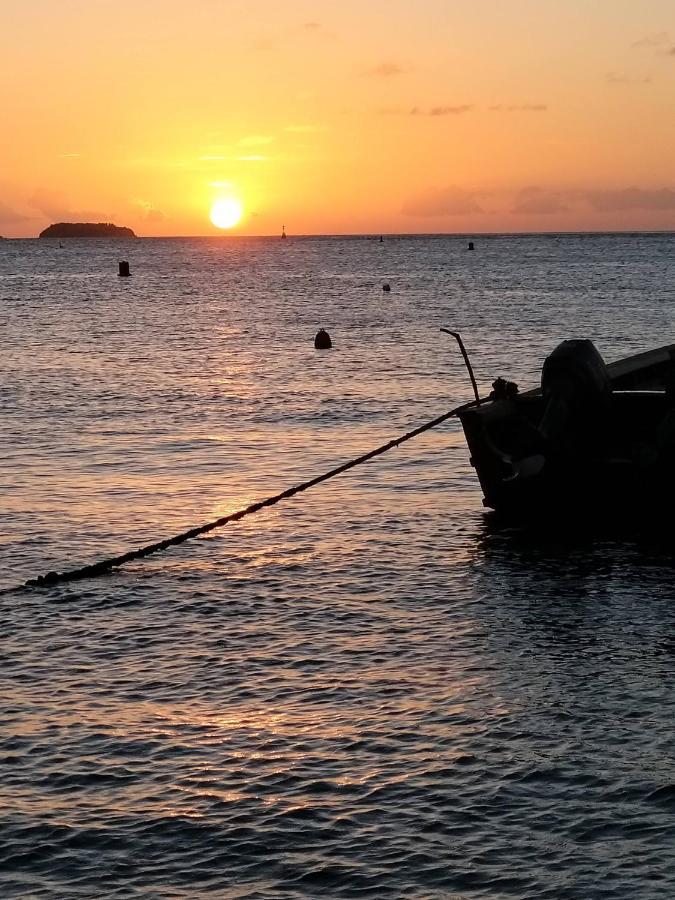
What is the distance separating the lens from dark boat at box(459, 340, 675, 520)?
80.1 feet

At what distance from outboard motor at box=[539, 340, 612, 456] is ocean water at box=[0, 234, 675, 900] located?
198cm

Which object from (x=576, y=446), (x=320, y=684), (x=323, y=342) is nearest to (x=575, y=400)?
(x=576, y=446)

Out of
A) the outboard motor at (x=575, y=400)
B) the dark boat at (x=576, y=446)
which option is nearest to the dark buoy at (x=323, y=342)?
the dark boat at (x=576, y=446)

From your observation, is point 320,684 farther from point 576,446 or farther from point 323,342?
point 323,342

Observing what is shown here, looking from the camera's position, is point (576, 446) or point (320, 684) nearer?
point (320, 684)

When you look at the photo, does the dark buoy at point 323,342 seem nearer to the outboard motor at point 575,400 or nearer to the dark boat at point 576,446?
the dark boat at point 576,446

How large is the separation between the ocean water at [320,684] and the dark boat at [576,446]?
0.78 m

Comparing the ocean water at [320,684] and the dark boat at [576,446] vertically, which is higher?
the dark boat at [576,446]

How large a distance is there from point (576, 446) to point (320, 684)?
1079cm

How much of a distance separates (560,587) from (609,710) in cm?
580

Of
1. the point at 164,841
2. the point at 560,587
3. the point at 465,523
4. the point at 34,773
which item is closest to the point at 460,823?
the point at 164,841

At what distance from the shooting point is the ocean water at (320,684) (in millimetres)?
11664

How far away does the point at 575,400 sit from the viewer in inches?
1008

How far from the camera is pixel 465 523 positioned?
25.3 m
